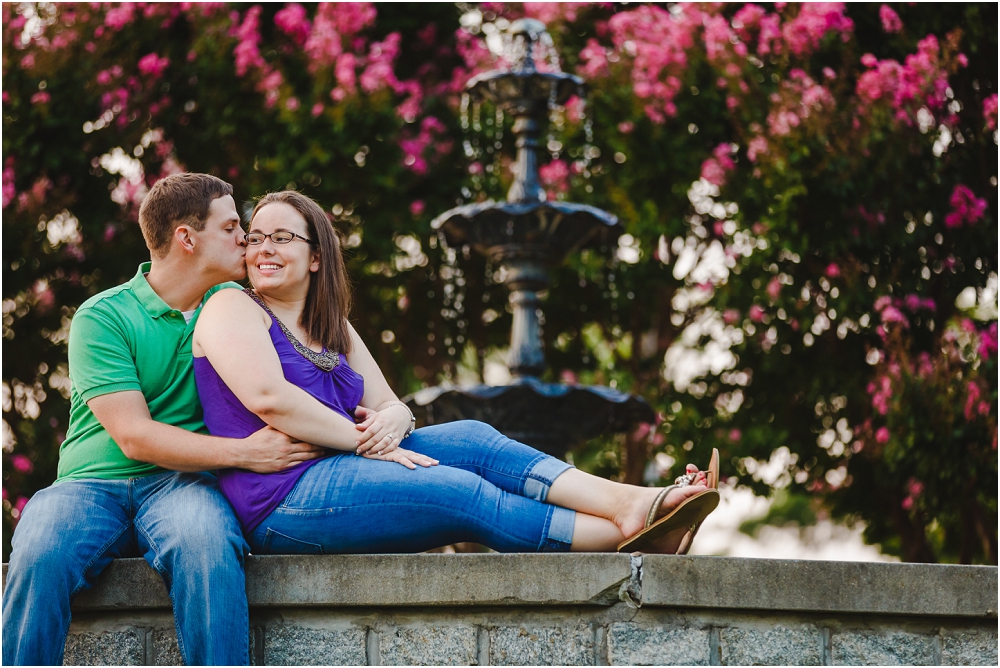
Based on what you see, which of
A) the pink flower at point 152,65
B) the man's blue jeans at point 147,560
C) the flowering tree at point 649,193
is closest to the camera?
the man's blue jeans at point 147,560

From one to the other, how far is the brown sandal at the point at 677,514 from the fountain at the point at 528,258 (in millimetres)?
3240

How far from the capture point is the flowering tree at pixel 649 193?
7.54m

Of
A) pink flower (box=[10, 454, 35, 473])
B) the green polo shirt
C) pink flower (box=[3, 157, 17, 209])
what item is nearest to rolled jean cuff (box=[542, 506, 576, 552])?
the green polo shirt

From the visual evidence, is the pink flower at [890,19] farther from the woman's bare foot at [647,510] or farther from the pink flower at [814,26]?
the woman's bare foot at [647,510]

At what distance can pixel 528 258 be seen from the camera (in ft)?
23.2

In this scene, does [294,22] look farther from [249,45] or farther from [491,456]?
[491,456]

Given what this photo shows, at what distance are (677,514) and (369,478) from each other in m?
0.87

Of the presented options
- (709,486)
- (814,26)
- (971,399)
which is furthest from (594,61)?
(709,486)

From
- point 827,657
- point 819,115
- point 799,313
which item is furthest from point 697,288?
point 827,657

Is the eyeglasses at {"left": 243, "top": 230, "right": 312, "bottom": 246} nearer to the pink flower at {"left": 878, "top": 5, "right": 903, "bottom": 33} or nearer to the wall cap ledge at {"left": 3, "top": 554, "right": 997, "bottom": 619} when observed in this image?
the wall cap ledge at {"left": 3, "top": 554, "right": 997, "bottom": 619}

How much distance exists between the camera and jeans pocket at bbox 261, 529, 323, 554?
313 centimetres

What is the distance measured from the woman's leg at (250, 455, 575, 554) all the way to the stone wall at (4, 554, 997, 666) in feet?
0.29

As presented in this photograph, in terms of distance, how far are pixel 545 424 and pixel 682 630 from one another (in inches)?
142

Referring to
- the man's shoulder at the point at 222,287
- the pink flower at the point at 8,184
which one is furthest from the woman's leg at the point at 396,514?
the pink flower at the point at 8,184
